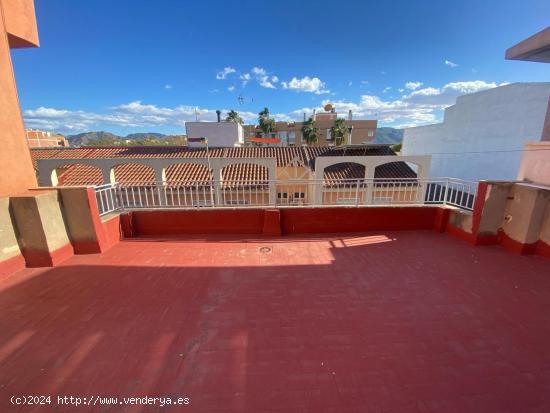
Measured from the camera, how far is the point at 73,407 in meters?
1.77

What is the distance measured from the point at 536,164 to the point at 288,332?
5.39 meters

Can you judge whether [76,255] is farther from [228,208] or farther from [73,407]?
[73,407]

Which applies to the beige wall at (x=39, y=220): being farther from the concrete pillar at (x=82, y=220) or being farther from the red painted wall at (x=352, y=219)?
the red painted wall at (x=352, y=219)

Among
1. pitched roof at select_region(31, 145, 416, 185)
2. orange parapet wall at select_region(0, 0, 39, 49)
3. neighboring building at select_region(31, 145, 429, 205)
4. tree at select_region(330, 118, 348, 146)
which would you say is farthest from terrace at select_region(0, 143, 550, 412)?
tree at select_region(330, 118, 348, 146)

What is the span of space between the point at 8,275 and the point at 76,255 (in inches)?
32.1

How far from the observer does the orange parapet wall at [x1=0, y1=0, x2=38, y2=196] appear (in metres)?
3.65

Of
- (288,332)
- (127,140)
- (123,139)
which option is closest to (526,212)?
(288,332)

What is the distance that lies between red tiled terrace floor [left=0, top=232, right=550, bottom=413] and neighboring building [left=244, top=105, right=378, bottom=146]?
41357 mm

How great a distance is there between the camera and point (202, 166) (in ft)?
54.2

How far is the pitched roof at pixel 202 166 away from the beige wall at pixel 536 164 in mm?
11701

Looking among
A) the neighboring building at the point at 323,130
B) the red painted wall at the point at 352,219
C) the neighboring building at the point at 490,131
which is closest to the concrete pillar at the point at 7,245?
the red painted wall at the point at 352,219

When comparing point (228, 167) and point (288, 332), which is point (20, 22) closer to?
point (288, 332)

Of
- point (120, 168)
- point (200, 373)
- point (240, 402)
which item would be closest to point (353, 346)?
point (240, 402)

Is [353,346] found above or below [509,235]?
below
